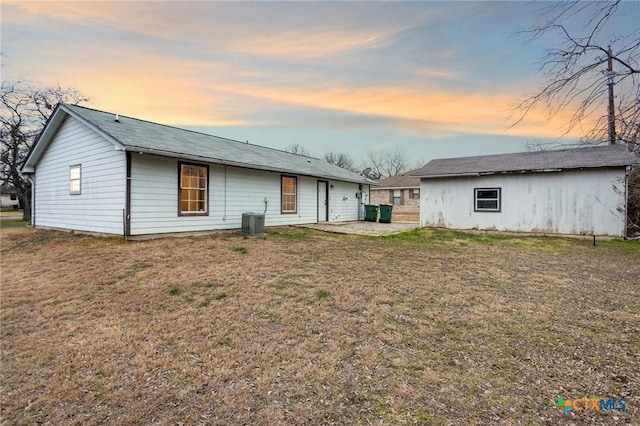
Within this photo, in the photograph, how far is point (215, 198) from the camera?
10.7 meters

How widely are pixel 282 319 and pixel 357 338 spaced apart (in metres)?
0.99

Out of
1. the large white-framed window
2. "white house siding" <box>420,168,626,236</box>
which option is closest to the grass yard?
the large white-framed window

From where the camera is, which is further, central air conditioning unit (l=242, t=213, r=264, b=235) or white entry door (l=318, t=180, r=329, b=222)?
white entry door (l=318, t=180, r=329, b=222)

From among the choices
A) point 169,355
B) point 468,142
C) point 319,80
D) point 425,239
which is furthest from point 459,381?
point 468,142

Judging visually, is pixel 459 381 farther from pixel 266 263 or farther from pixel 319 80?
pixel 319 80

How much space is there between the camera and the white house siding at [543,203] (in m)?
10.9

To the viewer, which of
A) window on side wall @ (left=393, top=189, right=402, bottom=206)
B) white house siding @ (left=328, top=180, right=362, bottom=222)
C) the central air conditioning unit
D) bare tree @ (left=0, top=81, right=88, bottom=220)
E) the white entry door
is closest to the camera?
the central air conditioning unit

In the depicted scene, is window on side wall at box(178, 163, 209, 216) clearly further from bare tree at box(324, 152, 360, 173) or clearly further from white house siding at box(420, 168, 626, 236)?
bare tree at box(324, 152, 360, 173)

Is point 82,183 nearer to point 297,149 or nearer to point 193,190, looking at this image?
point 193,190

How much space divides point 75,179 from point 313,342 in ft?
37.4

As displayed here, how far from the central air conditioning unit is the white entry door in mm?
5005

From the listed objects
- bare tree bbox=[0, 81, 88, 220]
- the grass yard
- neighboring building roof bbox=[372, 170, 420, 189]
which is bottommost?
the grass yard

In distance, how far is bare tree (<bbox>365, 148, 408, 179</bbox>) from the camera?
52906 mm

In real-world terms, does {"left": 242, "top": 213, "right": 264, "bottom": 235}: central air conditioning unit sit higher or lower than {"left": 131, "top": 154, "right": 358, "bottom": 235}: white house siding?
lower
